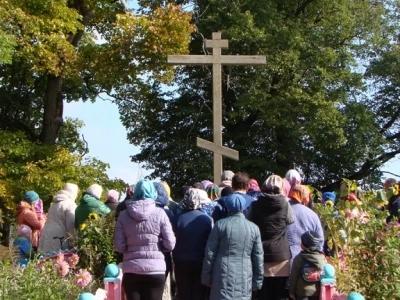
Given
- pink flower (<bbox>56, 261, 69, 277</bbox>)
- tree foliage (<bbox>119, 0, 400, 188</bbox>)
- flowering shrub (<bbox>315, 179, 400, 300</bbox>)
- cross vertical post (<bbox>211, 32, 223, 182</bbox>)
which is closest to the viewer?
flowering shrub (<bbox>315, 179, 400, 300</bbox>)

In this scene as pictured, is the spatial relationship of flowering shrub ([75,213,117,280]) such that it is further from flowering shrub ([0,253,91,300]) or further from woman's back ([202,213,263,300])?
woman's back ([202,213,263,300])

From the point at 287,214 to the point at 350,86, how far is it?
1711 cm

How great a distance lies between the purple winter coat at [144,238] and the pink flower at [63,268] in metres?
1.03

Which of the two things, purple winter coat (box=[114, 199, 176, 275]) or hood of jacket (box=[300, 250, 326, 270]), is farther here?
hood of jacket (box=[300, 250, 326, 270])

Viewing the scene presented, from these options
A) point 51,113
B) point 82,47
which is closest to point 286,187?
point 82,47

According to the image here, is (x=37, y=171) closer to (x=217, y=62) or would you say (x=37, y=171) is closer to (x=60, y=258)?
(x=217, y=62)

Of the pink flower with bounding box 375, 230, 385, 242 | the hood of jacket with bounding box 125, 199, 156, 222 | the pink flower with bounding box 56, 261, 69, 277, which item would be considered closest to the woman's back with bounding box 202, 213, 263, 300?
the hood of jacket with bounding box 125, 199, 156, 222

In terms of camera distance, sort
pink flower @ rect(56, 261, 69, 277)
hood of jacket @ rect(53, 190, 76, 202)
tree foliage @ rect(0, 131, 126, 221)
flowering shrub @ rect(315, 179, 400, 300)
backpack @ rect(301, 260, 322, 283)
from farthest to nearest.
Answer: tree foliage @ rect(0, 131, 126, 221) → hood of jacket @ rect(53, 190, 76, 202) → pink flower @ rect(56, 261, 69, 277) → backpack @ rect(301, 260, 322, 283) → flowering shrub @ rect(315, 179, 400, 300)

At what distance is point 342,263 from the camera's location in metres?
7.95

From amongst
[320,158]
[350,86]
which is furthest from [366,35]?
[320,158]

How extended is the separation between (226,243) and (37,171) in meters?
11.6

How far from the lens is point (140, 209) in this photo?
7.09 metres

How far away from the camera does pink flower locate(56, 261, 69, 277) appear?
7901 mm

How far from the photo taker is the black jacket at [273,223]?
7656mm
